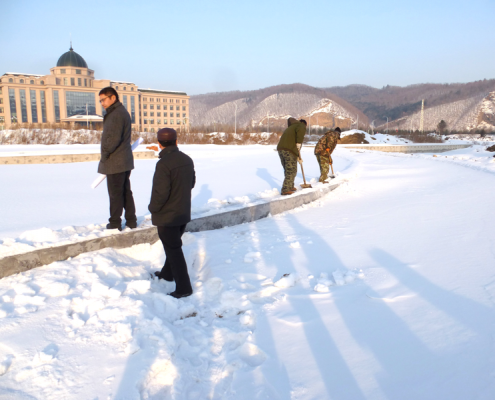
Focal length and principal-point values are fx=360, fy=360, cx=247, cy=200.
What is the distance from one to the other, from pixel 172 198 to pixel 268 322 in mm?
1409

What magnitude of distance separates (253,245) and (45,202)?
194 inches

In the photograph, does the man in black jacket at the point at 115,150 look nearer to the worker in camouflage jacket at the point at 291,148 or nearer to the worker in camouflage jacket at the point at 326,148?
the worker in camouflage jacket at the point at 291,148

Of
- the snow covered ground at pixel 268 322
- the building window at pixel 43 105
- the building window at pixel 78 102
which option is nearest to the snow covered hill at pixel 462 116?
the building window at pixel 78 102

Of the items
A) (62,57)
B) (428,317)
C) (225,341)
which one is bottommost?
(225,341)

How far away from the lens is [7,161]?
47.5ft

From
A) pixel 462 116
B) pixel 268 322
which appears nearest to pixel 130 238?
pixel 268 322

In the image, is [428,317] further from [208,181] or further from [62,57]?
[62,57]

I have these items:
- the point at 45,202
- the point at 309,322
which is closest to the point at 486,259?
the point at 309,322

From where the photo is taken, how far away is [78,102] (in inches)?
3009

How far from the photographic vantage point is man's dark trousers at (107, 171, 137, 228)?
4.43 metres

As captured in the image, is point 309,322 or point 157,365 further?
point 309,322

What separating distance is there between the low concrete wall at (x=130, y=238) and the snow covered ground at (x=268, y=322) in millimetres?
119

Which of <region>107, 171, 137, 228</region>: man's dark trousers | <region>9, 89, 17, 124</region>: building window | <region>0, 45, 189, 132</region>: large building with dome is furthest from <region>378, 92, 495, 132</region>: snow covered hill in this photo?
<region>107, 171, 137, 228</region>: man's dark trousers

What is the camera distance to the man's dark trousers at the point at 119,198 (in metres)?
4.43
